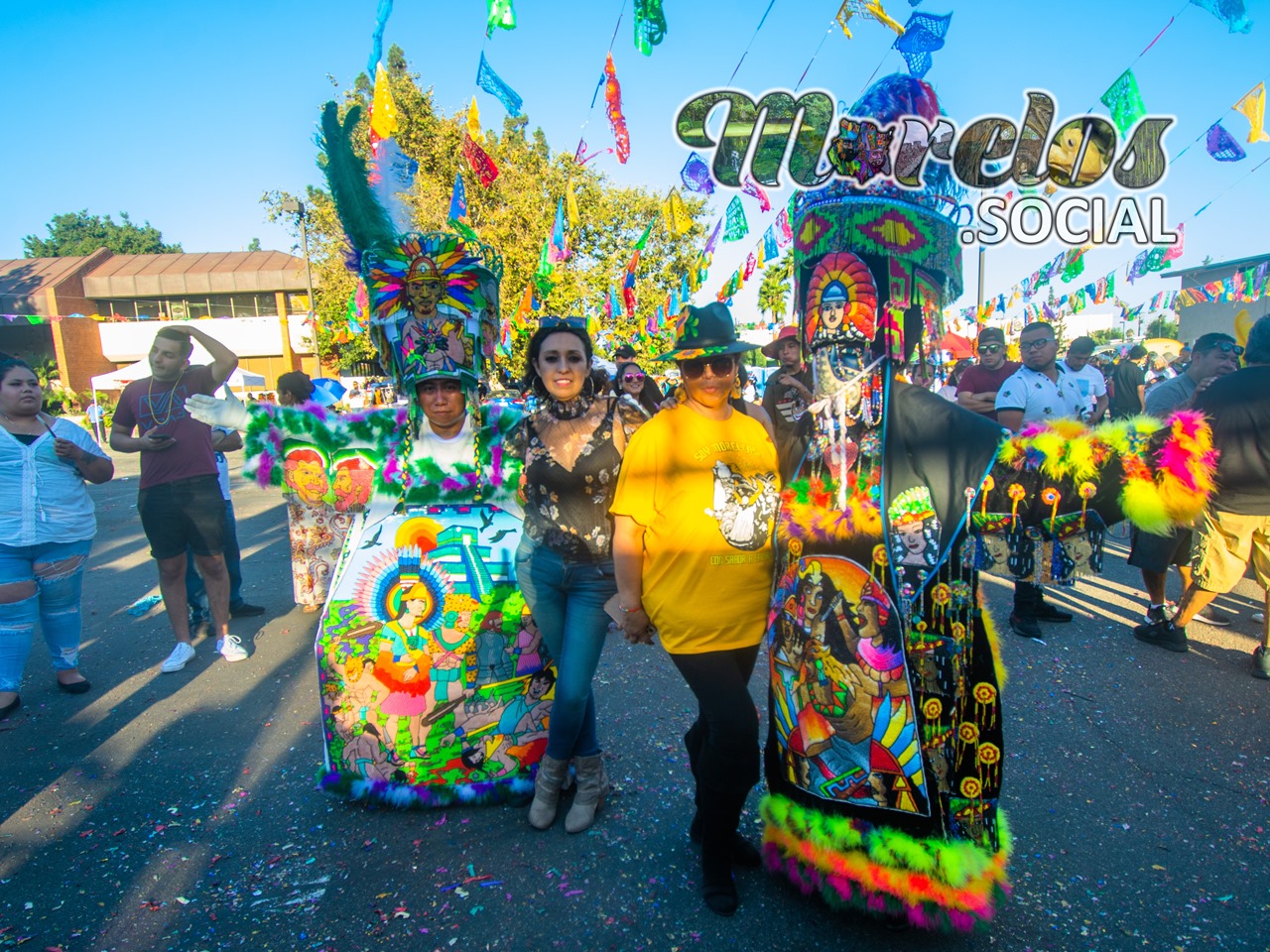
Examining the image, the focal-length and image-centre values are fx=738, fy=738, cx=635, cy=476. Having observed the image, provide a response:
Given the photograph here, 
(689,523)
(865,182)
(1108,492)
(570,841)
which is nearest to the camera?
(1108,492)

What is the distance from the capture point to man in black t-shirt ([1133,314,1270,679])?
3.57 metres

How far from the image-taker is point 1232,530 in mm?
4027

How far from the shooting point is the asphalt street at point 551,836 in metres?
2.21

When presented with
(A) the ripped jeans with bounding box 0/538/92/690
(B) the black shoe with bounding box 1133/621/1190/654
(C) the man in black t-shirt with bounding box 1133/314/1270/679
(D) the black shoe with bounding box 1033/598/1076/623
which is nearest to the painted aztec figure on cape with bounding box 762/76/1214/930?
(C) the man in black t-shirt with bounding box 1133/314/1270/679

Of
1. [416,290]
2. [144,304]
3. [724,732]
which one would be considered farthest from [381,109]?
[144,304]

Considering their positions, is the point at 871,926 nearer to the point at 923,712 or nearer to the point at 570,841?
the point at 923,712

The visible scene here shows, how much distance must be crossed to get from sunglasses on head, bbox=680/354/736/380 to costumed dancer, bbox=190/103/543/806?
2.90 ft

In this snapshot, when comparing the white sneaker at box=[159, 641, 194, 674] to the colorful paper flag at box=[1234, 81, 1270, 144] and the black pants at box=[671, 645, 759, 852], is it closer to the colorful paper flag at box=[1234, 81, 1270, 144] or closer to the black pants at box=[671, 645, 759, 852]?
the black pants at box=[671, 645, 759, 852]

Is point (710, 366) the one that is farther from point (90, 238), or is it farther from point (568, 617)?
point (90, 238)

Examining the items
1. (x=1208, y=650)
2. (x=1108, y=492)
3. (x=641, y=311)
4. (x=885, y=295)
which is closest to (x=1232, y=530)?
(x=1208, y=650)

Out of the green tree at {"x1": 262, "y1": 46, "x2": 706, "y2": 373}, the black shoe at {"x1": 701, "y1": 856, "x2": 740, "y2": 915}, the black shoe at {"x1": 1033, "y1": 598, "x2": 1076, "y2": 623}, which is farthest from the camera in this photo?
the green tree at {"x1": 262, "y1": 46, "x2": 706, "y2": 373}

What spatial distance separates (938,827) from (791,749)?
427mm

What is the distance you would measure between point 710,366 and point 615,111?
590 centimetres

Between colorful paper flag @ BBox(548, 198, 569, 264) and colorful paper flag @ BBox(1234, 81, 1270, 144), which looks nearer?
colorful paper flag @ BBox(1234, 81, 1270, 144)
